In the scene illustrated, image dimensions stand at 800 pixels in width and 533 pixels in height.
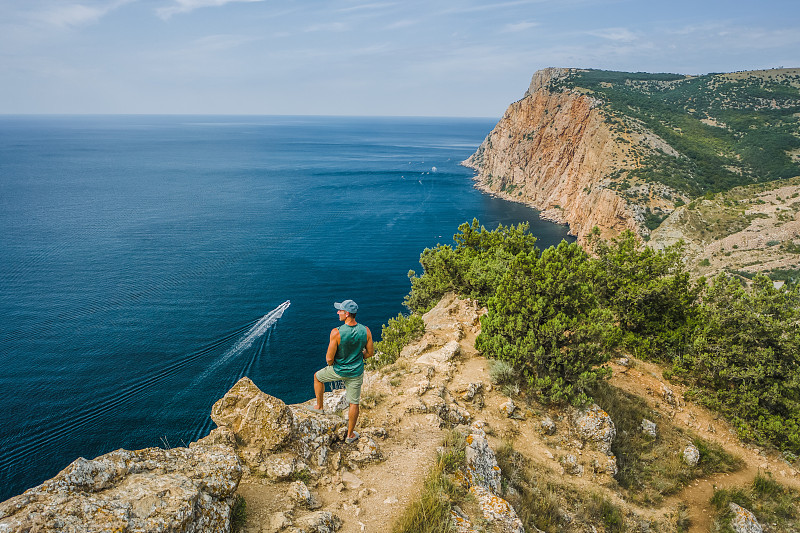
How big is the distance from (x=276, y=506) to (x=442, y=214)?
8759 cm

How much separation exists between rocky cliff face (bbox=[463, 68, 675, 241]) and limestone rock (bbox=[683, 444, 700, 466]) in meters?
65.0

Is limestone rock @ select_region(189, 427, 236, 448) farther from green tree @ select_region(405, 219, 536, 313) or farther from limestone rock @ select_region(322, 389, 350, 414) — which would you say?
green tree @ select_region(405, 219, 536, 313)

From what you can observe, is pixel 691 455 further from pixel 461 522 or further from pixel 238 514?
pixel 238 514

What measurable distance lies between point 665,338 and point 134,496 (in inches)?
744

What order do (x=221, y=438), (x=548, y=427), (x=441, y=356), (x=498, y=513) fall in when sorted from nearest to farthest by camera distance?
(x=498, y=513) → (x=221, y=438) → (x=548, y=427) → (x=441, y=356)

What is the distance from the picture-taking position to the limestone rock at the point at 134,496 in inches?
184

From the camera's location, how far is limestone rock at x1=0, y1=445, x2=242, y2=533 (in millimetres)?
4672

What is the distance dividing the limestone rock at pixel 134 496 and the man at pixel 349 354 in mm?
2400

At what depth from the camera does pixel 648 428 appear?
12.6m

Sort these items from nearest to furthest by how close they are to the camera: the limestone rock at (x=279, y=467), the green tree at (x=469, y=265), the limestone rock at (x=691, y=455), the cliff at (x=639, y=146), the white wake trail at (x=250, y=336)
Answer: the limestone rock at (x=279, y=467), the limestone rock at (x=691, y=455), the green tree at (x=469, y=265), the white wake trail at (x=250, y=336), the cliff at (x=639, y=146)

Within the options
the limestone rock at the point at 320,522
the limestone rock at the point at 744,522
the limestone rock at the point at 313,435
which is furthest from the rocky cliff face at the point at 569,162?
the limestone rock at the point at 320,522

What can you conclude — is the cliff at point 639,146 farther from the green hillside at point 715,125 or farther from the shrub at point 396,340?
the shrub at point 396,340

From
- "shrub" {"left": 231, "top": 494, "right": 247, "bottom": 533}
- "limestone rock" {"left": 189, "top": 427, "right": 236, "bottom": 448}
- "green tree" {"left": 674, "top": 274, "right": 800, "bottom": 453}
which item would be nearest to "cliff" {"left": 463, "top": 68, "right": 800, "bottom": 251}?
"green tree" {"left": 674, "top": 274, "right": 800, "bottom": 453}

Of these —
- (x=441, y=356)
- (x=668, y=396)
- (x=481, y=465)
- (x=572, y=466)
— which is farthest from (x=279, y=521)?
(x=668, y=396)
